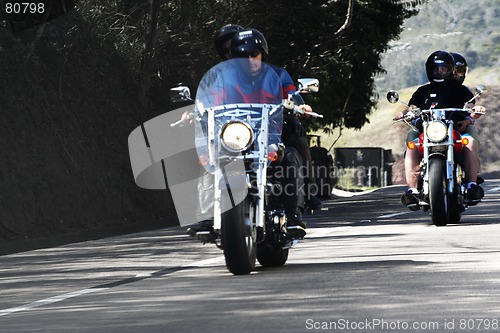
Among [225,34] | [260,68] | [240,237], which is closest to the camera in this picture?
[240,237]

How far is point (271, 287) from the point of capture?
37.1 ft

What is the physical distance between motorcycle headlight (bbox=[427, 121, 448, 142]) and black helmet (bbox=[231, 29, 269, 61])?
19.0ft

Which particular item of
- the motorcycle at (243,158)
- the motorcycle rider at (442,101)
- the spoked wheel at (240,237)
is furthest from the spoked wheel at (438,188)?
the spoked wheel at (240,237)

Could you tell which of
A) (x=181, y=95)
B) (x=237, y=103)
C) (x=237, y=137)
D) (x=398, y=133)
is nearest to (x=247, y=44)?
(x=237, y=103)

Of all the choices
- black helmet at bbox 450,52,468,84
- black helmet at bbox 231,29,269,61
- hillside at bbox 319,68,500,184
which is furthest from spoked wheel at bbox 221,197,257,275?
hillside at bbox 319,68,500,184

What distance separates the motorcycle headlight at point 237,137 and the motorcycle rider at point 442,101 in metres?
6.96

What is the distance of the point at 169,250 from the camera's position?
1620 cm

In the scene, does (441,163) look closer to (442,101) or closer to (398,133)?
(442,101)

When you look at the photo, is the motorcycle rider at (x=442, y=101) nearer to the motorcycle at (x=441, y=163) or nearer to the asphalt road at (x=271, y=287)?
the motorcycle at (x=441, y=163)

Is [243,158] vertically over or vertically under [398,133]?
over

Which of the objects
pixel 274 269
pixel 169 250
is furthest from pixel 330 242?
pixel 274 269

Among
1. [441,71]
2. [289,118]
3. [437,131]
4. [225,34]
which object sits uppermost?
[225,34]

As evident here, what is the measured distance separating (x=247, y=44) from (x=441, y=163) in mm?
5962

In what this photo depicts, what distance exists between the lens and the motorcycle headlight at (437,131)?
18.2 metres
